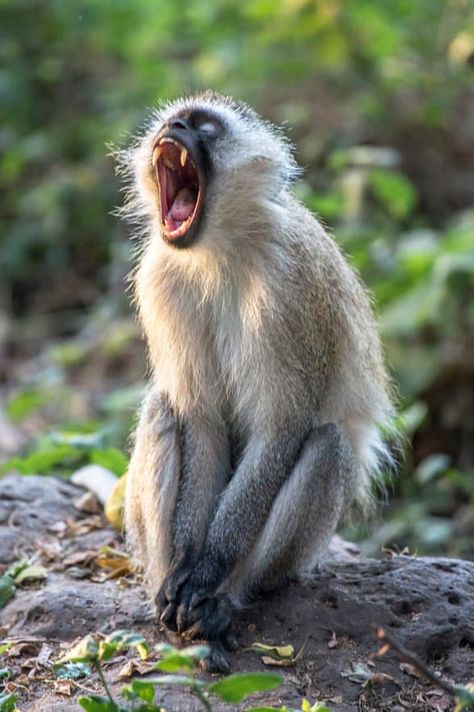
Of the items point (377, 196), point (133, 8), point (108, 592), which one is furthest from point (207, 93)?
point (133, 8)

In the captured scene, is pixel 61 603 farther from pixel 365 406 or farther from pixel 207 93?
pixel 207 93

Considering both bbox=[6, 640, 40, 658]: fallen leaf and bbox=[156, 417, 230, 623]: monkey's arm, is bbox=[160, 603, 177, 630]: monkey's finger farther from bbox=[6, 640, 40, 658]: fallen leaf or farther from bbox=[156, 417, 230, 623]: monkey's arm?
bbox=[6, 640, 40, 658]: fallen leaf

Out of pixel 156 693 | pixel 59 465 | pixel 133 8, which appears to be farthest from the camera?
pixel 133 8

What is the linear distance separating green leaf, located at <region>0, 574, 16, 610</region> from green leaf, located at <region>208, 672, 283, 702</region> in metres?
2.17

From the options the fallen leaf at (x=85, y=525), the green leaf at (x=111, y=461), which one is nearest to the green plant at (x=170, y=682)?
the fallen leaf at (x=85, y=525)

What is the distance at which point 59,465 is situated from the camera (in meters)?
8.09

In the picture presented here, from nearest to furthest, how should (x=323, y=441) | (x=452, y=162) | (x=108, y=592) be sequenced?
(x=323, y=441)
(x=108, y=592)
(x=452, y=162)

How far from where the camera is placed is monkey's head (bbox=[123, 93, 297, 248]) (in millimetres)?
5320

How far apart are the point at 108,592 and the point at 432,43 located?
989 cm

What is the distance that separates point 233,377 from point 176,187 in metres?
0.97

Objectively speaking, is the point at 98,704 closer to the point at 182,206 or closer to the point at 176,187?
the point at 182,206

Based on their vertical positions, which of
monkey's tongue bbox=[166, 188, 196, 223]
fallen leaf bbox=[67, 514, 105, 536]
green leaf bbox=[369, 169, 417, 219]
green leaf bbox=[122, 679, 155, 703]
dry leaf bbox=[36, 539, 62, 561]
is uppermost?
green leaf bbox=[369, 169, 417, 219]

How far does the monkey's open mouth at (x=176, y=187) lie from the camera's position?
5297 mm

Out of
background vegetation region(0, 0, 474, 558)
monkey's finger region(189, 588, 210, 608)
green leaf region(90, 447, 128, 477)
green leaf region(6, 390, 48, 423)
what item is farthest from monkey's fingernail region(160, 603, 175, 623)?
green leaf region(6, 390, 48, 423)
